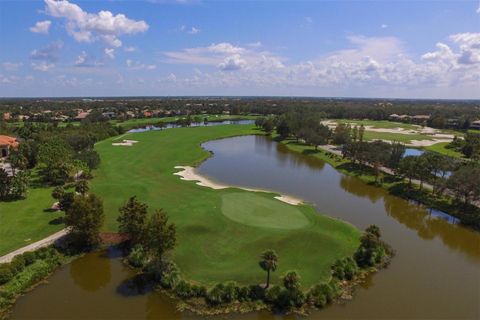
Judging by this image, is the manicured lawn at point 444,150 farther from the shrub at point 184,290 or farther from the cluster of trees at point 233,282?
the shrub at point 184,290

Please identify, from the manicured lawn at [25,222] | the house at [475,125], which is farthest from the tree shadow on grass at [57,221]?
the house at [475,125]

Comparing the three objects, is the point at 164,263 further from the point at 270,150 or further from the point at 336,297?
the point at 270,150

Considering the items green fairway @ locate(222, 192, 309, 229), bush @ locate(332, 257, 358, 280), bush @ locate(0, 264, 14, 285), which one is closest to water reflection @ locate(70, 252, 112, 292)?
bush @ locate(0, 264, 14, 285)

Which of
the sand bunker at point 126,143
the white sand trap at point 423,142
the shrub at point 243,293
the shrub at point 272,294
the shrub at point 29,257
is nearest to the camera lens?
the shrub at point 272,294

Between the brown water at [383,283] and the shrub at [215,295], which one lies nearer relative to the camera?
the brown water at [383,283]

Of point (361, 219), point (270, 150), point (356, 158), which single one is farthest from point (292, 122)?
point (361, 219)

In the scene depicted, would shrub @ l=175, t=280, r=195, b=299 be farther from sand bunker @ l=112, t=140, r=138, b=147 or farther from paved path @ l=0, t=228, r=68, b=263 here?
sand bunker @ l=112, t=140, r=138, b=147

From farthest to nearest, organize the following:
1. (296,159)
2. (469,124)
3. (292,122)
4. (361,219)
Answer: (469,124)
(292,122)
(296,159)
(361,219)
